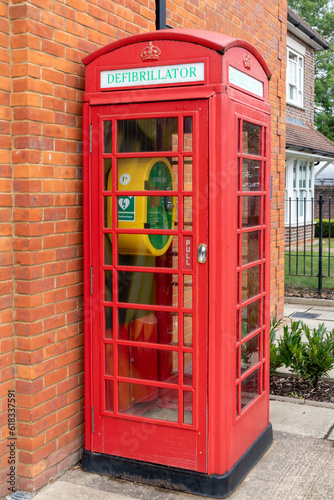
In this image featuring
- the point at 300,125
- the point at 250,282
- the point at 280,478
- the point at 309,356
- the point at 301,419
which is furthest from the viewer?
the point at 300,125

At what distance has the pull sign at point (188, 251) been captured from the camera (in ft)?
11.3

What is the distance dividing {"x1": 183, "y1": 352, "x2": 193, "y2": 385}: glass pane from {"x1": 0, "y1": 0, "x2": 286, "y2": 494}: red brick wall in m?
0.78

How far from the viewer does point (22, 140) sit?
3371 millimetres

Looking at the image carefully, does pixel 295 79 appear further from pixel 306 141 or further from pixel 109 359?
pixel 109 359

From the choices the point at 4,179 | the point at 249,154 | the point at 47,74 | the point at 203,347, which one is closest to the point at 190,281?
the point at 203,347

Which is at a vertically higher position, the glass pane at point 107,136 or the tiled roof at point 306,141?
the tiled roof at point 306,141

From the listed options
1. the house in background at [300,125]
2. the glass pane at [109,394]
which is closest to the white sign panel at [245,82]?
the glass pane at [109,394]

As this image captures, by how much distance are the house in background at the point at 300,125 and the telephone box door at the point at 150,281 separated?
48.2ft

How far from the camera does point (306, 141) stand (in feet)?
62.7

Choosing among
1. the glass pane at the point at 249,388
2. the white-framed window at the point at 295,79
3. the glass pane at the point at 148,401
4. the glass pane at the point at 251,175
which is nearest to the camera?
the glass pane at the point at 148,401

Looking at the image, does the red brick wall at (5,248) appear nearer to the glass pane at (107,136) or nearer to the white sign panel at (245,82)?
the glass pane at (107,136)

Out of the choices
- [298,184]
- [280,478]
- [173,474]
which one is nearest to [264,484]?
[280,478]

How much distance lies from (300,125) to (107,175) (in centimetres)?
1798

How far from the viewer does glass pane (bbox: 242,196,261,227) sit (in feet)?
12.1
